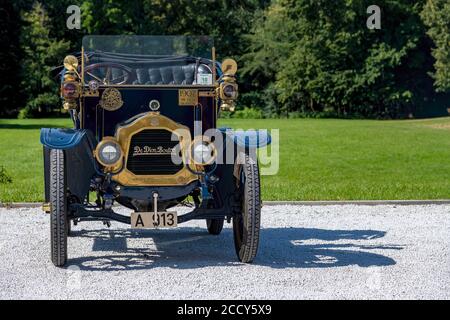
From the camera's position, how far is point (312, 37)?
63156 mm

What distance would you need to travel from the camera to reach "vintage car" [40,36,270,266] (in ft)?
27.8

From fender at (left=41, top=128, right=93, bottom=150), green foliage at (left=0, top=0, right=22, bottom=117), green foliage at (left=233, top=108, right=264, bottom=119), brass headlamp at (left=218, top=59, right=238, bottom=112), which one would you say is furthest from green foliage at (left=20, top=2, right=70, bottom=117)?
brass headlamp at (left=218, top=59, right=238, bottom=112)

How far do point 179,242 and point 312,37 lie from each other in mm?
54336

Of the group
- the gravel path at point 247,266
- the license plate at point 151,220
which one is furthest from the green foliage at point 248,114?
the license plate at point 151,220

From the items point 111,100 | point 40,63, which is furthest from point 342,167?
point 40,63

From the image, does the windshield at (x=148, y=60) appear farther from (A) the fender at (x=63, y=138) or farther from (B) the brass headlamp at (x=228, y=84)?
(A) the fender at (x=63, y=138)

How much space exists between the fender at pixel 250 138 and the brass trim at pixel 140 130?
53 centimetres

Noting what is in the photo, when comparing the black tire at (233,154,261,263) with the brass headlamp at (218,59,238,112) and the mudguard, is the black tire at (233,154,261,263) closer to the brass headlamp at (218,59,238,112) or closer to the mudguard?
the brass headlamp at (218,59,238,112)

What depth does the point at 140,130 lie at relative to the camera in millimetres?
8656

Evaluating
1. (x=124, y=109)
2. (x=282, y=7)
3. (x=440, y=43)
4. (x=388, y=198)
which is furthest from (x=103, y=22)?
(x=124, y=109)

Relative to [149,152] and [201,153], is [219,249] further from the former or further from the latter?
[149,152]

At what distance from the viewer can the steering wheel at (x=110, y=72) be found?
372 inches
